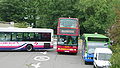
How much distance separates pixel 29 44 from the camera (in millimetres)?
29047

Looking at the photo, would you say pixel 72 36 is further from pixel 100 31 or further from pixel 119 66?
pixel 100 31

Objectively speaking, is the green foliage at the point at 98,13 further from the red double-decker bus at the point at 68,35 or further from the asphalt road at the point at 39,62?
the asphalt road at the point at 39,62

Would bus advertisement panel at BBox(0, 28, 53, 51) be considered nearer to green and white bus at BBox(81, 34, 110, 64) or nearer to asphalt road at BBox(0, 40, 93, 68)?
asphalt road at BBox(0, 40, 93, 68)

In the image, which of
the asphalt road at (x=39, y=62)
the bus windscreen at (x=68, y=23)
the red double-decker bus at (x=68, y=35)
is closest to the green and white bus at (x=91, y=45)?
the asphalt road at (x=39, y=62)

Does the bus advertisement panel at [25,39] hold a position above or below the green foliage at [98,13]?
below

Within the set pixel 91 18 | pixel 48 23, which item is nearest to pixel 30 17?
pixel 48 23

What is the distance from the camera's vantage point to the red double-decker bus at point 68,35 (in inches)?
1024

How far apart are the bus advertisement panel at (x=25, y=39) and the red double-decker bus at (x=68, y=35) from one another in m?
2.77

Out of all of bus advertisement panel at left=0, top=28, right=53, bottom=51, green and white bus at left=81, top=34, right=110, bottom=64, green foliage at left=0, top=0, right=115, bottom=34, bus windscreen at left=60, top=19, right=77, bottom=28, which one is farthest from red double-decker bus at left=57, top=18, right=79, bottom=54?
green foliage at left=0, top=0, right=115, bottom=34

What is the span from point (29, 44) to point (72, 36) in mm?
6069

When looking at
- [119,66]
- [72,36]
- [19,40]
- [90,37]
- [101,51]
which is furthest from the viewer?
[19,40]

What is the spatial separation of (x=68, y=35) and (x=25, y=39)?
19.7 feet

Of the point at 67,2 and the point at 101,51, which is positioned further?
the point at 67,2

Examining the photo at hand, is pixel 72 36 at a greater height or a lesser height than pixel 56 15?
lesser
